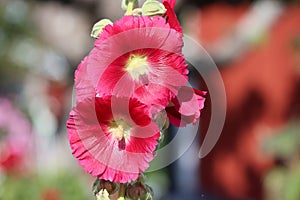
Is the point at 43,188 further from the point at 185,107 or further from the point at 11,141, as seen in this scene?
the point at 185,107

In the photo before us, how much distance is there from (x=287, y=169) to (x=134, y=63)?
8.29 feet

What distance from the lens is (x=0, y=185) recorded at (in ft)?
8.52

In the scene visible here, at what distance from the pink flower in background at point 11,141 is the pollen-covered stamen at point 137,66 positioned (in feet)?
6.49

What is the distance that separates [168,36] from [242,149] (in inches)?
153

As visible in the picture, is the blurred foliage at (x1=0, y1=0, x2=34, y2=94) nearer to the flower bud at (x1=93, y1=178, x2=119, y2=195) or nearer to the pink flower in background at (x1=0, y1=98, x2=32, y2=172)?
the pink flower in background at (x1=0, y1=98, x2=32, y2=172)

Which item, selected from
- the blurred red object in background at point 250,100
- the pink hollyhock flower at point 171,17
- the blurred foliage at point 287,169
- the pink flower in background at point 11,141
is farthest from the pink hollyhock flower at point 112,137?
the blurred red object in background at point 250,100

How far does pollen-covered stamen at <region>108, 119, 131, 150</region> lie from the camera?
765 millimetres

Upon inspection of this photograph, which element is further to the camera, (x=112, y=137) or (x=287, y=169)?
(x=287, y=169)

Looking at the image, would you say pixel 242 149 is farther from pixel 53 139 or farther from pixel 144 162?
pixel 144 162

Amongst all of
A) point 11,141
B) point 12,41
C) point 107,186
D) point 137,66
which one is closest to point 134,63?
point 137,66

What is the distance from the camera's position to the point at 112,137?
772 millimetres

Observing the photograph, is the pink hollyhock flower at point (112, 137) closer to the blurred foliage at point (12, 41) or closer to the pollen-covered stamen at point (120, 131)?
the pollen-covered stamen at point (120, 131)

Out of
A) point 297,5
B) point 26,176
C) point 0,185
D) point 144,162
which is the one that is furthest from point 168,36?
point 297,5

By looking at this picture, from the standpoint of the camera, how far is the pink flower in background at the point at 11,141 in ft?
8.91
